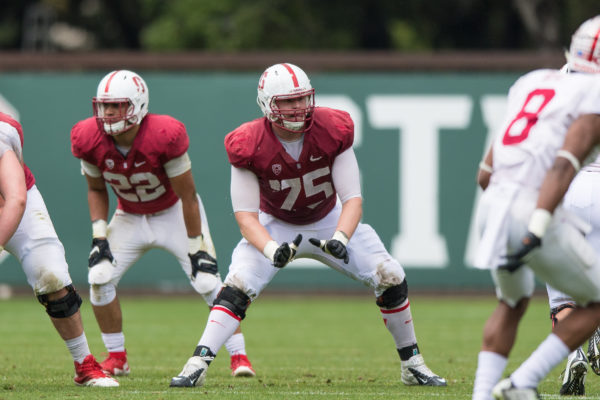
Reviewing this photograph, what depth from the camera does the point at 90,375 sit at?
6453mm

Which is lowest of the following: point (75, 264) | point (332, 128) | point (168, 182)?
point (75, 264)

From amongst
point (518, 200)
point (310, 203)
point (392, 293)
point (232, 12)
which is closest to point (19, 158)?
point (310, 203)

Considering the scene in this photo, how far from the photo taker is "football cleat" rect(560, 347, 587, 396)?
613 centimetres

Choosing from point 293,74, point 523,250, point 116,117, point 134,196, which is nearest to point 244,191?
point 293,74

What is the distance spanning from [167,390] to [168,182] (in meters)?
1.78

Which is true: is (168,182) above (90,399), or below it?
above

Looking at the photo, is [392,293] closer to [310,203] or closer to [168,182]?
[310,203]

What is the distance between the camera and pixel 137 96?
23.3ft

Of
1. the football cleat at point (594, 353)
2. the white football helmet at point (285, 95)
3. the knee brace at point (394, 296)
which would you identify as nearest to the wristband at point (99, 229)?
the white football helmet at point (285, 95)

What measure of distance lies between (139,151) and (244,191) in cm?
102

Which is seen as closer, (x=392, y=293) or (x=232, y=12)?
(x=392, y=293)

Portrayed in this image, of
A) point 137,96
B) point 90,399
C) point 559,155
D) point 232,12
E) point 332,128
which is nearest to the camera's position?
point 559,155

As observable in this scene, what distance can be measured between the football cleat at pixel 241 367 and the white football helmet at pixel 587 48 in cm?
317

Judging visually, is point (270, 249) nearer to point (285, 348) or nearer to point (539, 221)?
point (539, 221)
